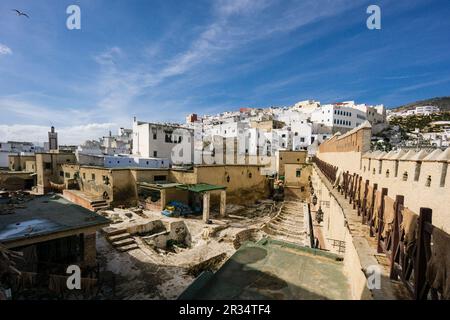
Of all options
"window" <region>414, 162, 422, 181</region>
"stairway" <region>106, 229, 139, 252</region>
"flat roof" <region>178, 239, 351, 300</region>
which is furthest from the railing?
"stairway" <region>106, 229, 139, 252</region>

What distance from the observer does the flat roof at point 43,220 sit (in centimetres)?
723

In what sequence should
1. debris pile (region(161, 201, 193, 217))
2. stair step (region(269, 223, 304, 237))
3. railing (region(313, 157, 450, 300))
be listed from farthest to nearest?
debris pile (region(161, 201, 193, 217)), stair step (region(269, 223, 304, 237)), railing (region(313, 157, 450, 300))

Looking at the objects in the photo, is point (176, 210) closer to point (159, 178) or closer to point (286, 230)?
point (159, 178)

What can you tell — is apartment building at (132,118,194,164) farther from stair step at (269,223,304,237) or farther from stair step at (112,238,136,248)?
stair step at (269,223,304,237)

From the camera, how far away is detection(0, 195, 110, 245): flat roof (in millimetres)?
7227

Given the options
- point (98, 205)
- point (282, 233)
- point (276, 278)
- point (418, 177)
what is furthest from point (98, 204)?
point (418, 177)

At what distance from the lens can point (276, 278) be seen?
14.2 ft

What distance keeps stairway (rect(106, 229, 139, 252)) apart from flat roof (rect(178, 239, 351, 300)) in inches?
383

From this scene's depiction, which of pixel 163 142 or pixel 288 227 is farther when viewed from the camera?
pixel 163 142

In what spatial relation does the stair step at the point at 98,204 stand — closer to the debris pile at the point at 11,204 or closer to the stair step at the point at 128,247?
the debris pile at the point at 11,204

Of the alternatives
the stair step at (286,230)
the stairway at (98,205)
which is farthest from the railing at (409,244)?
the stairway at (98,205)

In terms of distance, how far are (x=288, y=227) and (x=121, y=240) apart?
12785mm
